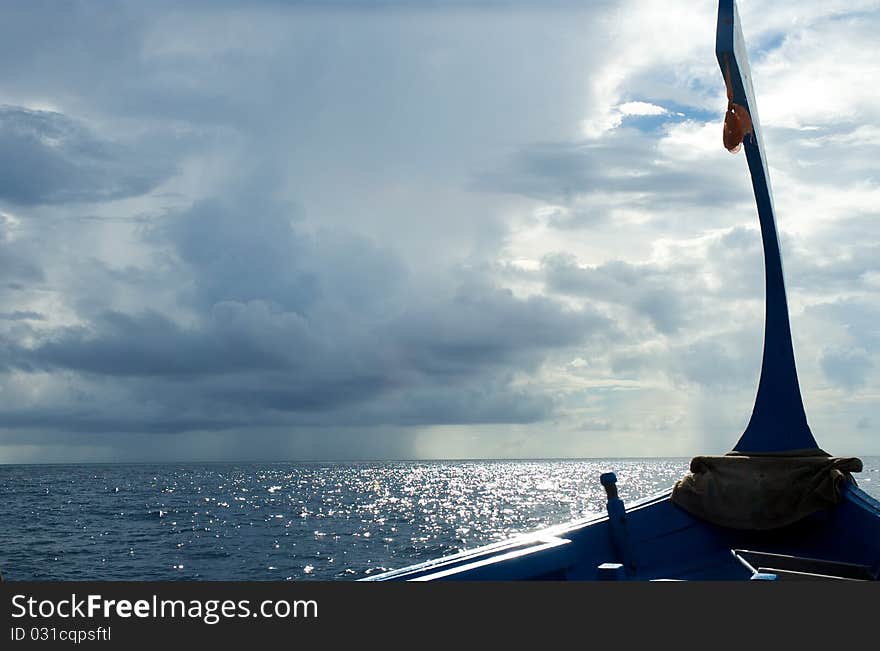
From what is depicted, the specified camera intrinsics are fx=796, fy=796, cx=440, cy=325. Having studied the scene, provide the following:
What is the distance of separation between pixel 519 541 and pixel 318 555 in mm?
36584

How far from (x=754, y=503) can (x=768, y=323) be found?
9.90ft

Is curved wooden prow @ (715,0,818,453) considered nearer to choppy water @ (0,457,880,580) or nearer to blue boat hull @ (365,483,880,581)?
blue boat hull @ (365,483,880,581)

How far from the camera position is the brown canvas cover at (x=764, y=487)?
1095cm

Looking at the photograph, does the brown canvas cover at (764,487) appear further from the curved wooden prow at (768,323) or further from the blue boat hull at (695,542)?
the curved wooden prow at (768,323)

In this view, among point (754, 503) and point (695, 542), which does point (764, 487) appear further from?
point (695, 542)

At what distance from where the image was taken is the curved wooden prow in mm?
11977

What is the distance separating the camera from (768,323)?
12.7 metres

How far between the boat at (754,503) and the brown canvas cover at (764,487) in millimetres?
14

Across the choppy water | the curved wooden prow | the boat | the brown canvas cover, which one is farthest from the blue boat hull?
the choppy water

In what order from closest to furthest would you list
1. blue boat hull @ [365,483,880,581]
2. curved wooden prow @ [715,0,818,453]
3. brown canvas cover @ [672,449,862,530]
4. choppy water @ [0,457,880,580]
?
blue boat hull @ [365,483,880,581] < brown canvas cover @ [672,449,862,530] < curved wooden prow @ [715,0,818,453] < choppy water @ [0,457,880,580]

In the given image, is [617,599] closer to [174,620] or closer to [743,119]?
[174,620]

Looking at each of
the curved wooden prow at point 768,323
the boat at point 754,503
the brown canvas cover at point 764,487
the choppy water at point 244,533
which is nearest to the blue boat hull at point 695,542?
the boat at point 754,503

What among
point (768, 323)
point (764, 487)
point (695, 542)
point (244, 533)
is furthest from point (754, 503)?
point (244, 533)

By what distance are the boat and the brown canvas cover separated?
0.05ft
